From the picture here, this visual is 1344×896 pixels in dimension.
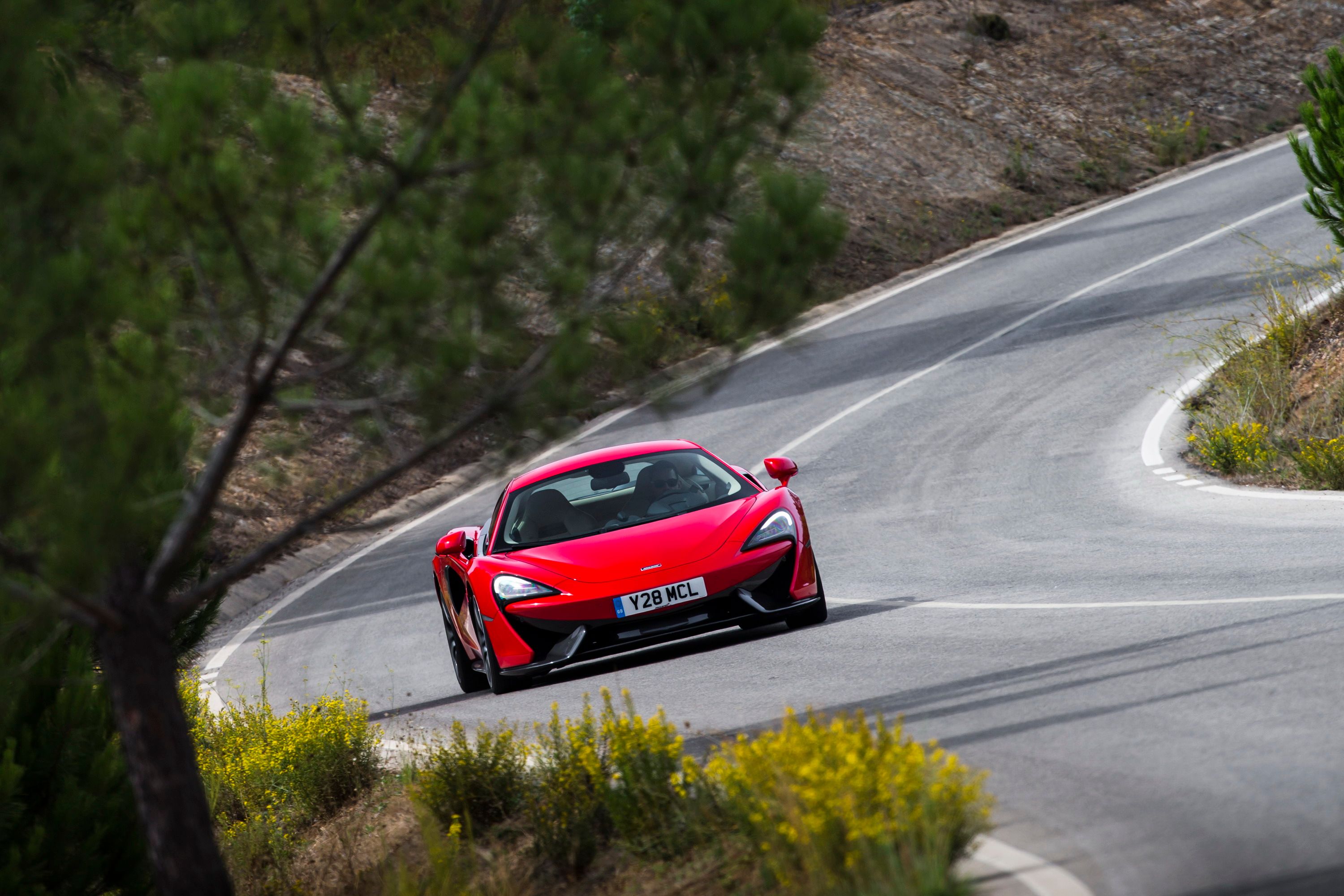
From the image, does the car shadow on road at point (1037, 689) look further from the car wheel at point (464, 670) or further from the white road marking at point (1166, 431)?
the white road marking at point (1166, 431)

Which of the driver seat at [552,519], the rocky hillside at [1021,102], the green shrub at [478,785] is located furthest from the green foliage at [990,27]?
the green shrub at [478,785]

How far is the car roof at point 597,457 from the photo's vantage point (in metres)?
11.8

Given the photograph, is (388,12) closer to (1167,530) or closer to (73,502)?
(73,502)

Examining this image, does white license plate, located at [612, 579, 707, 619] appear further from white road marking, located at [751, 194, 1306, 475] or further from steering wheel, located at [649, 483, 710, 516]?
white road marking, located at [751, 194, 1306, 475]

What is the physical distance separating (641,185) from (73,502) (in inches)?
87.5

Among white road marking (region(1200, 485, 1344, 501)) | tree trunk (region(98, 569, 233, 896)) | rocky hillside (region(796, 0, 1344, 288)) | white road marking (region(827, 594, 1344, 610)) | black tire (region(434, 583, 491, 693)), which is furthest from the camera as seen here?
rocky hillside (region(796, 0, 1344, 288))

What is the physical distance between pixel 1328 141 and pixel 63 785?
13824 mm

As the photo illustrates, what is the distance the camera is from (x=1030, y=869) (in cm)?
520

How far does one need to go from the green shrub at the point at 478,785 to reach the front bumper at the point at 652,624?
2.63 m

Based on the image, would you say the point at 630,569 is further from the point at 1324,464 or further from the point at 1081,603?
the point at 1324,464

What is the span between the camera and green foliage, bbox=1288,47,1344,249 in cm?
1570

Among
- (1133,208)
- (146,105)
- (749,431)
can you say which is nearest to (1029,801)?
(146,105)

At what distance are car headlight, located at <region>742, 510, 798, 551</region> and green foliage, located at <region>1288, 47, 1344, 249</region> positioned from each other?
7830mm

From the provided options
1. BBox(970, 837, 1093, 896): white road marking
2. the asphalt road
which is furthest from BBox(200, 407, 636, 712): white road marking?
BBox(970, 837, 1093, 896): white road marking
